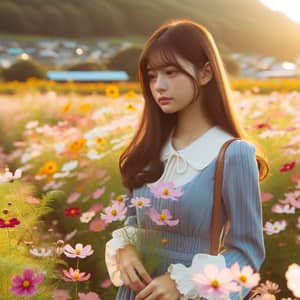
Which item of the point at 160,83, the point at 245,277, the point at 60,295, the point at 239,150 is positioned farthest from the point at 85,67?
the point at 245,277

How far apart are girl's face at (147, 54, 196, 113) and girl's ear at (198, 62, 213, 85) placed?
30mm

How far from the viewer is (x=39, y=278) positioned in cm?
163

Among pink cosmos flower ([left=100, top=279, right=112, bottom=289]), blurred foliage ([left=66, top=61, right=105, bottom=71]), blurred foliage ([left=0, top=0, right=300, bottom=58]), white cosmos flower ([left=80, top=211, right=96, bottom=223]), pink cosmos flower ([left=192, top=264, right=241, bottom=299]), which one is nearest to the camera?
pink cosmos flower ([left=192, top=264, right=241, bottom=299])

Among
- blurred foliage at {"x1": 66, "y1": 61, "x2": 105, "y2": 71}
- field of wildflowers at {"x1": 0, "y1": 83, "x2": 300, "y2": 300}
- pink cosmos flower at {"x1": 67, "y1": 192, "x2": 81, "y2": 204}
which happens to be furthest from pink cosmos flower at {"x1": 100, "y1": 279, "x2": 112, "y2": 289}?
blurred foliage at {"x1": 66, "y1": 61, "x2": 105, "y2": 71}

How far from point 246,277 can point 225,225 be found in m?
0.43

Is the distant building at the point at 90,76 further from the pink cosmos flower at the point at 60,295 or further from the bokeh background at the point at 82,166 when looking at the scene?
the pink cosmos flower at the point at 60,295

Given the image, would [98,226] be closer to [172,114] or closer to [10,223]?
[10,223]

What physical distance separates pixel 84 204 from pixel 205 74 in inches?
82.6

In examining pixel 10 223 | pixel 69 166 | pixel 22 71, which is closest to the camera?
pixel 10 223

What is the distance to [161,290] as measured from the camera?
1.41 metres

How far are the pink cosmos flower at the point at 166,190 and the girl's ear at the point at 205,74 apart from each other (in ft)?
0.90

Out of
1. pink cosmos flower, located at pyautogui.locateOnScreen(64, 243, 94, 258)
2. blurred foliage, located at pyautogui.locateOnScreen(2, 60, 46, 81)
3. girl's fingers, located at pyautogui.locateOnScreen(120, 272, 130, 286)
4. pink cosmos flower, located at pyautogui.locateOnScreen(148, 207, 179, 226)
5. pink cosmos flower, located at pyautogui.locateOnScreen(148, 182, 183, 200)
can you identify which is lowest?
blurred foliage, located at pyautogui.locateOnScreen(2, 60, 46, 81)

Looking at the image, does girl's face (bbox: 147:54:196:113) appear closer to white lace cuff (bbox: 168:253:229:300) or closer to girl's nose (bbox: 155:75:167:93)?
girl's nose (bbox: 155:75:167:93)

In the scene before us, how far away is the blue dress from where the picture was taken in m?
1.47
